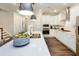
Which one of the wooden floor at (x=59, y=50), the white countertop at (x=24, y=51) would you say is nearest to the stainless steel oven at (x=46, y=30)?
the wooden floor at (x=59, y=50)

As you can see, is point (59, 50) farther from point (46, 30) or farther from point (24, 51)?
point (46, 30)

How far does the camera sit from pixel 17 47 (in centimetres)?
164

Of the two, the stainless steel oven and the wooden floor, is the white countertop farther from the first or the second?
the stainless steel oven

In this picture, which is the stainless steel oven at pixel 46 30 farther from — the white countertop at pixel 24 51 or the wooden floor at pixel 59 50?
the white countertop at pixel 24 51

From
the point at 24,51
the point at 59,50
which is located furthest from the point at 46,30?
the point at 24,51

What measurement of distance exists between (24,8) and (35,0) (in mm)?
802

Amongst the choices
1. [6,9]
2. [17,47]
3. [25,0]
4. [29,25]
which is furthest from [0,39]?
[25,0]

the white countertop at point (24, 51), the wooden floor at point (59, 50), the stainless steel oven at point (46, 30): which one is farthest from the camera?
the stainless steel oven at point (46, 30)

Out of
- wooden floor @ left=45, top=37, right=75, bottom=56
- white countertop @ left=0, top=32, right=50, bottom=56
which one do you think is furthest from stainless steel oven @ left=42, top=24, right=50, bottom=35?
white countertop @ left=0, top=32, right=50, bottom=56

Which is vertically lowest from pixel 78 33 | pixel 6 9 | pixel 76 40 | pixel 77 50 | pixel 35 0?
pixel 77 50

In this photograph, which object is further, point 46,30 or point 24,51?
point 46,30

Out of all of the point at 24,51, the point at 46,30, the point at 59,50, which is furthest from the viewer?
the point at 46,30

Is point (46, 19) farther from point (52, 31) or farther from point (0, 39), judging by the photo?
point (0, 39)

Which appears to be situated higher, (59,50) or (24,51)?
(24,51)
